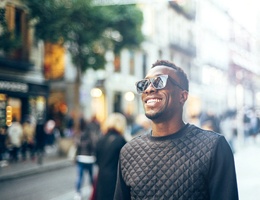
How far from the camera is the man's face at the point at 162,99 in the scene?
2.30 meters

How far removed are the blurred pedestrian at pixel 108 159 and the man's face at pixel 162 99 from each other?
3.68m

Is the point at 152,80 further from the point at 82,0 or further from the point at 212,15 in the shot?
the point at 212,15

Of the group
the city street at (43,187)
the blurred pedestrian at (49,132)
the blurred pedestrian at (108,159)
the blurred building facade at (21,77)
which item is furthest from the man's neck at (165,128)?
the blurred pedestrian at (49,132)

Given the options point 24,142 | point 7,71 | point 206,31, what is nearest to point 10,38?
point 24,142

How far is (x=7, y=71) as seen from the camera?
20.1m

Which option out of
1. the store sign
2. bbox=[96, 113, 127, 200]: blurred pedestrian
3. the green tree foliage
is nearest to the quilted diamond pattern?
bbox=[96, 113, 127, 200]: blurred pedestrian

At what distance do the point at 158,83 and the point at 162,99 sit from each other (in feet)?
0.31

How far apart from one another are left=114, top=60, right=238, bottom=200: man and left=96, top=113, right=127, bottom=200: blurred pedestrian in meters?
3.53

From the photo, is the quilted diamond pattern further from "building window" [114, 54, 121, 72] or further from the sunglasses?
"building window" [114, 54, 121, 72]

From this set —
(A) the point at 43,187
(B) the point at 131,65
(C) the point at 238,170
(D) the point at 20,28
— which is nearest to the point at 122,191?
(A) the point at 43,187

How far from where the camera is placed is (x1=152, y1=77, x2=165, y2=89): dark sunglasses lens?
234 centimetres

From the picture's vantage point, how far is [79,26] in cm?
1819

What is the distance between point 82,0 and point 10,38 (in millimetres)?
4515

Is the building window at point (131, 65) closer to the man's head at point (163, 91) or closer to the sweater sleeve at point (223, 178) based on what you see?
the man's head at point (163, 91)
